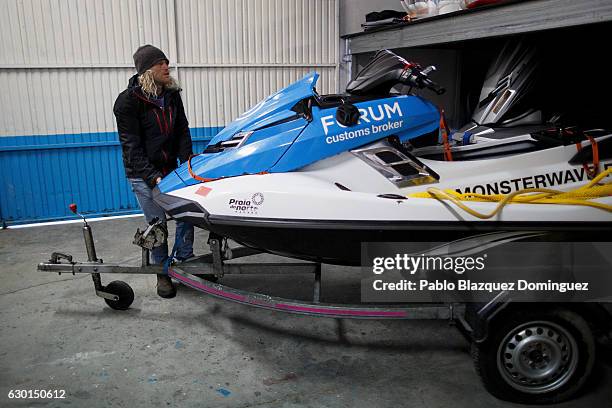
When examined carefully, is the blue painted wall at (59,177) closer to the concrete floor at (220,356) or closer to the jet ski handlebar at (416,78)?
the concrete floor at (220,356)

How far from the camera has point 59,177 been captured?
5.14m

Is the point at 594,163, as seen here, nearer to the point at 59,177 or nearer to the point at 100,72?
the point at 100,72

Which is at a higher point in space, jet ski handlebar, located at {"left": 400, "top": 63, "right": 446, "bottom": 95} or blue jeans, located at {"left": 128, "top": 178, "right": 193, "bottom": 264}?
jet ski handlebar, located at {"left": 400, "top": 63, "right": 446, "bottom": 95}

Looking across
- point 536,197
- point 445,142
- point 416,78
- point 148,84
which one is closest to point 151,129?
point 148,84

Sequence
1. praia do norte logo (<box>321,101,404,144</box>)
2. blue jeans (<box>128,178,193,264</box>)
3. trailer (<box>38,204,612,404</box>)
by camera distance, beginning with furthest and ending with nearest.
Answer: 1. blue jeans (<box>128,178,193,264</box>)
2. praia do norte logo (<box>321,101,404,144</box>)
3. trailer (<box>38,204,612,404</box>)

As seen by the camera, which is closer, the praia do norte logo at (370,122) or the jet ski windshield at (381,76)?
the praia do norte logo at (370,122)

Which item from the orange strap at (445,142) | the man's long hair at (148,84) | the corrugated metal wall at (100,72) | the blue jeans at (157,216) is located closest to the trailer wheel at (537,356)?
the orange strap at (445,142)

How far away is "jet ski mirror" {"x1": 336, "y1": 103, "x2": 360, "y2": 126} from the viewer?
8.10 feet

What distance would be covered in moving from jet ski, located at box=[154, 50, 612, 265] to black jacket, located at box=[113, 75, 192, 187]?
50 centimetres

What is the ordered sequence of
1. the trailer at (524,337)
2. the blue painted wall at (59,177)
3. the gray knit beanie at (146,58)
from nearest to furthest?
the trailer at (524,337)
the gray knit beanie at (146,58)
the blue painted wall at (59,177)

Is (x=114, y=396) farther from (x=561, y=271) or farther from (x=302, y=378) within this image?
(x=561, y=271)

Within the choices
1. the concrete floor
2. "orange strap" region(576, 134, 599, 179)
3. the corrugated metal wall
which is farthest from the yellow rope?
the corrugated metal wall

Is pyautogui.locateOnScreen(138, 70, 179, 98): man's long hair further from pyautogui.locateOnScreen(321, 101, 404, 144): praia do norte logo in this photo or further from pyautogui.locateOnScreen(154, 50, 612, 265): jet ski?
pyautogui.locateOnScreen(321, 101, 404, 144): praia do norte logo

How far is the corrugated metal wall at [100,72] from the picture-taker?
16.0 ft
